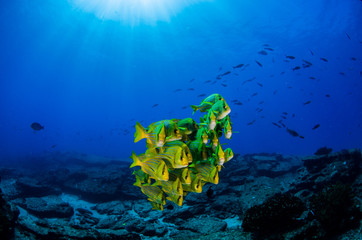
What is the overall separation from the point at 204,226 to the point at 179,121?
451 centimetres

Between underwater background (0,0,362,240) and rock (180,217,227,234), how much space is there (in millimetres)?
61

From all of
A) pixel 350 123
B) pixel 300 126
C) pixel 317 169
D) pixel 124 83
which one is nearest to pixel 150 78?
pixel 124 83

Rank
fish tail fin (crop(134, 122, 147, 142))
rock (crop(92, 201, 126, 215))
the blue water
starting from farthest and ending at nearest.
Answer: the blue water
rock (crop(92, 201, 126, 215))
fish tail fin (crop(134, 122, 147, 142))

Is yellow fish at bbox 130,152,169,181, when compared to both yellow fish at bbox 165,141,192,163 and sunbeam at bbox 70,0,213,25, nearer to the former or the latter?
yellow fish at bbox 165,141,192,163

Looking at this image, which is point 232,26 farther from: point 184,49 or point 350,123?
point 350,123

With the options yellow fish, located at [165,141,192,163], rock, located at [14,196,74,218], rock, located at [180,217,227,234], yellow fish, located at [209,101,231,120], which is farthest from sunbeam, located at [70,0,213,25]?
yellow fish, located at [165,141,192,163]

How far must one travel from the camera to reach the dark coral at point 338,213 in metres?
3.61

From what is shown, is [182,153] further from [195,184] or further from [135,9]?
[135,9]

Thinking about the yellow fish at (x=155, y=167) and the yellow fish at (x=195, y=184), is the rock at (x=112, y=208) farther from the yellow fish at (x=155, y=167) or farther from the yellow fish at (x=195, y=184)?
the yellow fish at (x=155, y=167)

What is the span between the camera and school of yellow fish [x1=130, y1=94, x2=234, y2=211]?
2.33 metres

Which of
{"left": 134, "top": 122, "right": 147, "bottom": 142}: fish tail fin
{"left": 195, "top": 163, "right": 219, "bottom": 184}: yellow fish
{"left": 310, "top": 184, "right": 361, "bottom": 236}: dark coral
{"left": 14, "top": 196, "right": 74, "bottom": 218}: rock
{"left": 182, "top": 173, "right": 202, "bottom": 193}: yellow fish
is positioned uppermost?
{"left": 14, "top": 196, "right": 74, "bottom": 218}: rock

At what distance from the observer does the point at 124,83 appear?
281 feet

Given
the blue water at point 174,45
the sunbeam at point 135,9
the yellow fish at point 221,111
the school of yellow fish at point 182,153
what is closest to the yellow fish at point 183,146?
the school of yellow fish at point 182,153

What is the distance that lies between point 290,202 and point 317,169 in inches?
216
